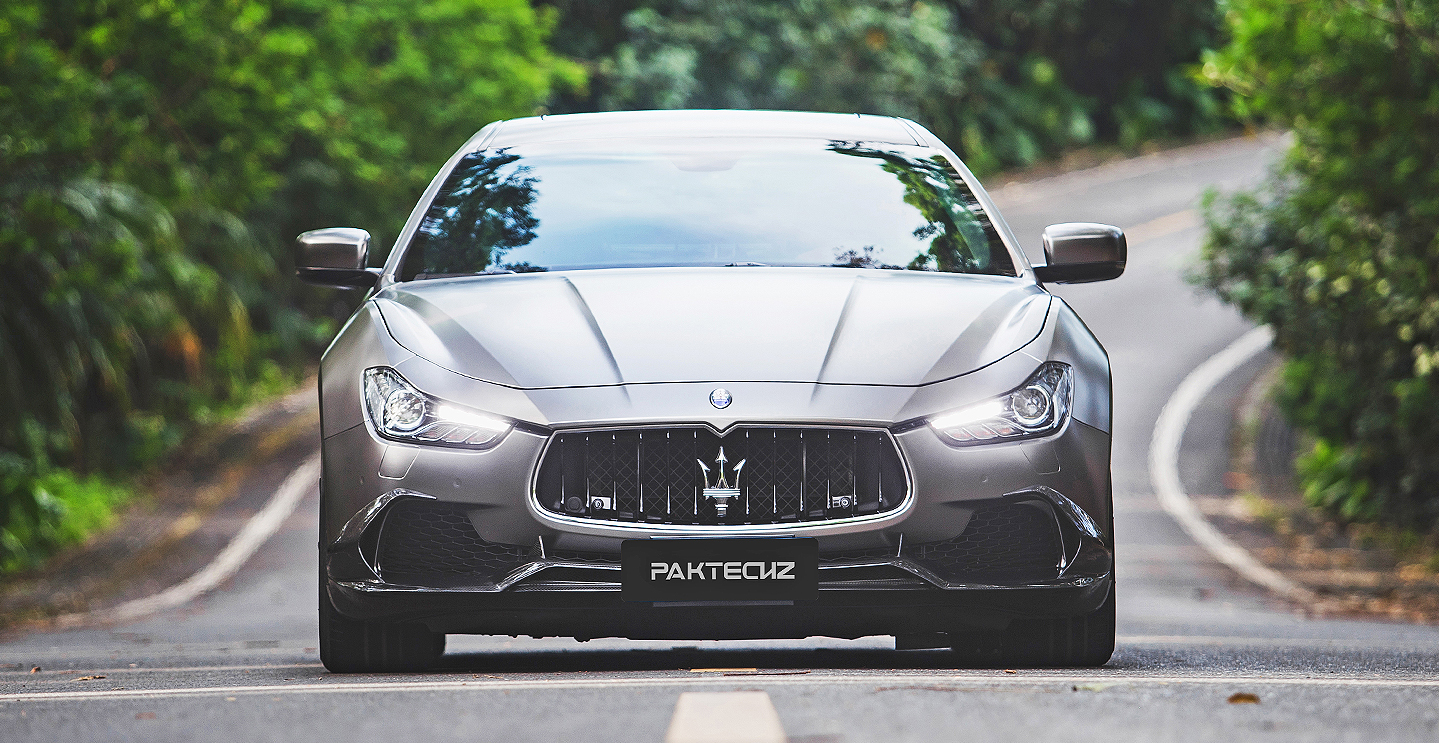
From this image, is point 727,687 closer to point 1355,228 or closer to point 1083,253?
point 1083,253

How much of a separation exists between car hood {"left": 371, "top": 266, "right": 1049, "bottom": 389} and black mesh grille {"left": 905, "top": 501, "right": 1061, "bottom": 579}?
392mm

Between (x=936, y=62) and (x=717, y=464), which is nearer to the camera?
(x=717, y=464)

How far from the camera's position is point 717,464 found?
5.18 m

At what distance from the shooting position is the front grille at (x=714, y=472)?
5.18 meters

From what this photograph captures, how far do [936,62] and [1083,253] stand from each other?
33.4 m

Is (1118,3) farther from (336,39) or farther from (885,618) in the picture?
(885,618)

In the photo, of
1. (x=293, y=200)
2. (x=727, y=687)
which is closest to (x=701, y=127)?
(x=727, y=687)

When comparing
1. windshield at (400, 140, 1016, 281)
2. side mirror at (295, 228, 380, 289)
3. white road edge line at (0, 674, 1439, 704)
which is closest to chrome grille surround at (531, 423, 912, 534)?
white road edge line at (0, 674, 1439, 704)

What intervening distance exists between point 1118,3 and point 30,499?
1333 inches

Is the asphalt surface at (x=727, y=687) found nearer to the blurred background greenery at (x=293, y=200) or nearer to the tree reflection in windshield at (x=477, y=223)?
the tree reflection in windshield at (x=477, y=223)

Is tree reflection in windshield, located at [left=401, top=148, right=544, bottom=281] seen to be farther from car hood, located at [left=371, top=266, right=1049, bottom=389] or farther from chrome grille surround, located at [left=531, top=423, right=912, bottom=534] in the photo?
chrome grille surround, located at [left=531, top=423, right=912, bottom=534]

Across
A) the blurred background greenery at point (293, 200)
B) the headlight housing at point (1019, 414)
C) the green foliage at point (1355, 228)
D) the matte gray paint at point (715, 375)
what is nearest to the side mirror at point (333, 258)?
the matte gray paint at point (715, 375)

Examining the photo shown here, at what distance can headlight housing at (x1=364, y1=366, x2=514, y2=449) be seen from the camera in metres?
5.24

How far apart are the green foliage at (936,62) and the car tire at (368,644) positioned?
2679 centimetres
